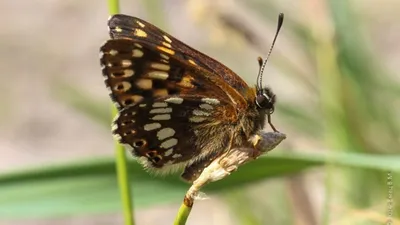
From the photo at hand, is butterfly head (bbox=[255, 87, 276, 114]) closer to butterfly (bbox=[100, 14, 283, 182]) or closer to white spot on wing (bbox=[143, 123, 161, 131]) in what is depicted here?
butterfly (bbox=[100, 14, 283, 182])

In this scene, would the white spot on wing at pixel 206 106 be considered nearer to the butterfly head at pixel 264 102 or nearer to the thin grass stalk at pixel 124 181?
the butterfly head at pixel 264 102

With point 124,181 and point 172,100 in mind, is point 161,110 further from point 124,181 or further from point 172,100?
point 124,181

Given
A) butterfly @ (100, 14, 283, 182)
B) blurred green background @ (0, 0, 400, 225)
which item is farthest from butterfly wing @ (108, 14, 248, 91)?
blurred green background @ (0, 0, 400, 225)

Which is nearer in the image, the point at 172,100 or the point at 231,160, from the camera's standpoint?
the point at 231,160

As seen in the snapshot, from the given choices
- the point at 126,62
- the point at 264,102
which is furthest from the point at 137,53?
the point at 264,102

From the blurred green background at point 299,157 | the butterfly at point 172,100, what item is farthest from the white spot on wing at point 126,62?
the blurred green background at point 299,157

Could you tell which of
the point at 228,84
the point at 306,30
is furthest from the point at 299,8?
the point at 228,84

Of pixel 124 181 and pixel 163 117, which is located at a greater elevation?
pixel 163 117
